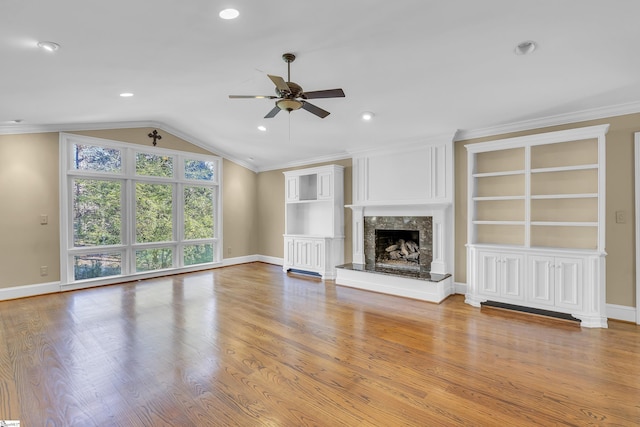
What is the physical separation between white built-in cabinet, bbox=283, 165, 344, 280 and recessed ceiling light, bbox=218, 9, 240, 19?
13.2ft

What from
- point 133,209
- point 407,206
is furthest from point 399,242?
point 133,209

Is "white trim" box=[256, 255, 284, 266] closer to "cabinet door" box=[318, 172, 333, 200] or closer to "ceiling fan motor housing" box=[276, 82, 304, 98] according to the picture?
"cabinet door" box=[318, 172, 333, 200]

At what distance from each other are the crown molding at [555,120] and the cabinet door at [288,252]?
3960mm

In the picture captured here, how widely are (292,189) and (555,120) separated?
4.82 m

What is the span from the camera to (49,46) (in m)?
2.63

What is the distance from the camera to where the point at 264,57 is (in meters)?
3.28

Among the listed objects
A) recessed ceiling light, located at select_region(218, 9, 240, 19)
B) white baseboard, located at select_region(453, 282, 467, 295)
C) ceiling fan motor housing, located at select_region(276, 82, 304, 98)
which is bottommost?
white baseboard, located at select_region(453, 282, 467, 295)

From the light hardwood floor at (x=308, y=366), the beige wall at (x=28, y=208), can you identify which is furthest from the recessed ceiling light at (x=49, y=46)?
the beige wall at (x=28, y=208)

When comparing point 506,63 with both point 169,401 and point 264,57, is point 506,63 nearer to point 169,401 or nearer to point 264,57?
point 264,57

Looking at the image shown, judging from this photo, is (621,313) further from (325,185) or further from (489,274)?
(325,185)

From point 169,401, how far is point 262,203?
6.36 m

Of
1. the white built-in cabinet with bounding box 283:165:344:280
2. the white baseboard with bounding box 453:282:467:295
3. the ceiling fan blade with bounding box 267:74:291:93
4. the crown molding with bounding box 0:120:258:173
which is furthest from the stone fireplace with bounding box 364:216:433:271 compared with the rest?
the crown molding with bounding box 0:120:258:173

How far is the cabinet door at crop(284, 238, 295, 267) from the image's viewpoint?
7.07 metres

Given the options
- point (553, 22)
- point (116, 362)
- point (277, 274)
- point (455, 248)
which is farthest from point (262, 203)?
point (553, 22)
